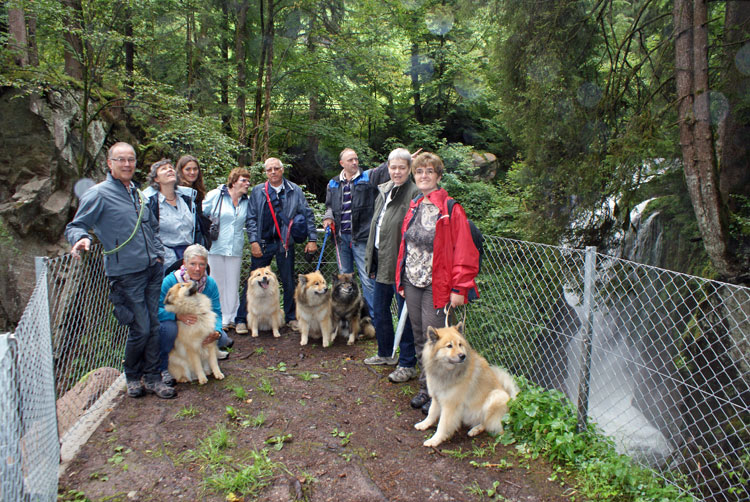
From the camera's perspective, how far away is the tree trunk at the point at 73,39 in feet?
20.5

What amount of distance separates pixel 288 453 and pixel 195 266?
171 centimetres

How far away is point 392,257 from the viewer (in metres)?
3.56

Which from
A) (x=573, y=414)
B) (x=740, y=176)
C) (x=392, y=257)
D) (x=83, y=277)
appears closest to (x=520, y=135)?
(x=740, y=176)

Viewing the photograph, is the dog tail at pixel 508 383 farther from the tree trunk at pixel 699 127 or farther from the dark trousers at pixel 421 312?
the tree trunk at pixel 699 127

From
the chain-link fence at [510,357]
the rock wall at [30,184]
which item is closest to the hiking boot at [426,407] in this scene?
the chain-link fence at [510,357]

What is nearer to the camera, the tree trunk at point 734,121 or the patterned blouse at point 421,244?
the patterned blouse at point 421,244

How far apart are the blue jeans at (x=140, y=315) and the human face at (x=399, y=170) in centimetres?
204

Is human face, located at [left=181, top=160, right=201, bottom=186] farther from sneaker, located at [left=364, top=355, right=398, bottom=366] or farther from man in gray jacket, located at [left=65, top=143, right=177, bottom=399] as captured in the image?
sneaker, located at [left=364, top=355, right=398, bottom=366]

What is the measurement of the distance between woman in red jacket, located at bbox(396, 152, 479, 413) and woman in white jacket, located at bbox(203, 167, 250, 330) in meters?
2.26

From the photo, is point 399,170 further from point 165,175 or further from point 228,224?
point 228,224

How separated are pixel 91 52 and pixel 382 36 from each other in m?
7.06

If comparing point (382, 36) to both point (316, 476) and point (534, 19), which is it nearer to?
point (534, 19)

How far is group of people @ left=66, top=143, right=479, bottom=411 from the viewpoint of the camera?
303 centimetres

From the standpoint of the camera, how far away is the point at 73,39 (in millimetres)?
7172
